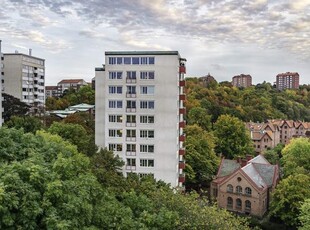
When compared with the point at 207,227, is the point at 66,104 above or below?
above

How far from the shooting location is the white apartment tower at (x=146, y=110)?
1351 inches

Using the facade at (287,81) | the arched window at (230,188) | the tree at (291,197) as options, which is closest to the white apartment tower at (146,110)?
the arched window at (230,188)

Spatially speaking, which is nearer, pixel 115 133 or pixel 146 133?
pixel 146 133

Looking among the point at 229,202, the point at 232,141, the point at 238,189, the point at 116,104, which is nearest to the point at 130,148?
the point at 116,104

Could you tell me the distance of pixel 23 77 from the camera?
70.1 meters

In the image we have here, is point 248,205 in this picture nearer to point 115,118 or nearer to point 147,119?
point 147,119

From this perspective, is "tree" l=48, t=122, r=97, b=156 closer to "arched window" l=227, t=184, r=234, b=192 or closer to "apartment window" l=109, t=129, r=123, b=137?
"apartment window" l=109, t=129, r=123, b=137

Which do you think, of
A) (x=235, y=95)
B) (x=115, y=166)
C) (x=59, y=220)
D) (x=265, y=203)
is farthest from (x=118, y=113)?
(x=235, y=95)

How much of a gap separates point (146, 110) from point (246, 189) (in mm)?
14773

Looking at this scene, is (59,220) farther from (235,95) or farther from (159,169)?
(235,95)

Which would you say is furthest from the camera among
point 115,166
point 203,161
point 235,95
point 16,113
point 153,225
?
point 235,95

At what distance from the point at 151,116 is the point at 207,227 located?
1994 cm

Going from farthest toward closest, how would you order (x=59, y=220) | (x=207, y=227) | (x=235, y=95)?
1. (x=235, y=95)
2. (x=207, y=227)
3. (x=59, y=220)

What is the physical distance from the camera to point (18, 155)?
14086mm
